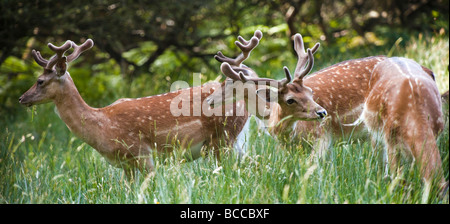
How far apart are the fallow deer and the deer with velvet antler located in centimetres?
32

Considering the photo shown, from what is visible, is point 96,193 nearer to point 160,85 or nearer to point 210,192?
point 210,192

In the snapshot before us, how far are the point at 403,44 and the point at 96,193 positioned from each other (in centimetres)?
723

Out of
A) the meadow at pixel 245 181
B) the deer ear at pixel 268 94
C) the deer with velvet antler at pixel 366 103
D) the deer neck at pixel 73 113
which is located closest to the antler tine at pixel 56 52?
the deer neck at pixel 73 113

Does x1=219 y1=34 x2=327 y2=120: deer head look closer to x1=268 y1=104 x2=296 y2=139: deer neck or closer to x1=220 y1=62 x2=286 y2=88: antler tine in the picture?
x1=220 y1=62 x2=286 y2=88: antler tine

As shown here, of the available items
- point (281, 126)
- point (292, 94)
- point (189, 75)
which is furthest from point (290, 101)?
point (189, 75)

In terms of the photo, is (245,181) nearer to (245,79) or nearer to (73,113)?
(245,79)

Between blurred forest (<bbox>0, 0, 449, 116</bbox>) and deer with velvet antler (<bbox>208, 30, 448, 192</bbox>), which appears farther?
blurred forest (<bbox>0, 0, 449, 116</bbox>)

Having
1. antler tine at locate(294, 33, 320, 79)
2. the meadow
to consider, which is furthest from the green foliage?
antler tine at locate(294, 33, 320, 79)

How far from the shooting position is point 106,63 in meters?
11.4

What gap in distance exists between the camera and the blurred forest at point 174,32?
8.15 metres

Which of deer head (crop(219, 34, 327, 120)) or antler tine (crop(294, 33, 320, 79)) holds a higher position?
antler tine (crop(294, 33, 320, 79))

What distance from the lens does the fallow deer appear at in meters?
4.99

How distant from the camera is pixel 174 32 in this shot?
967 cm
